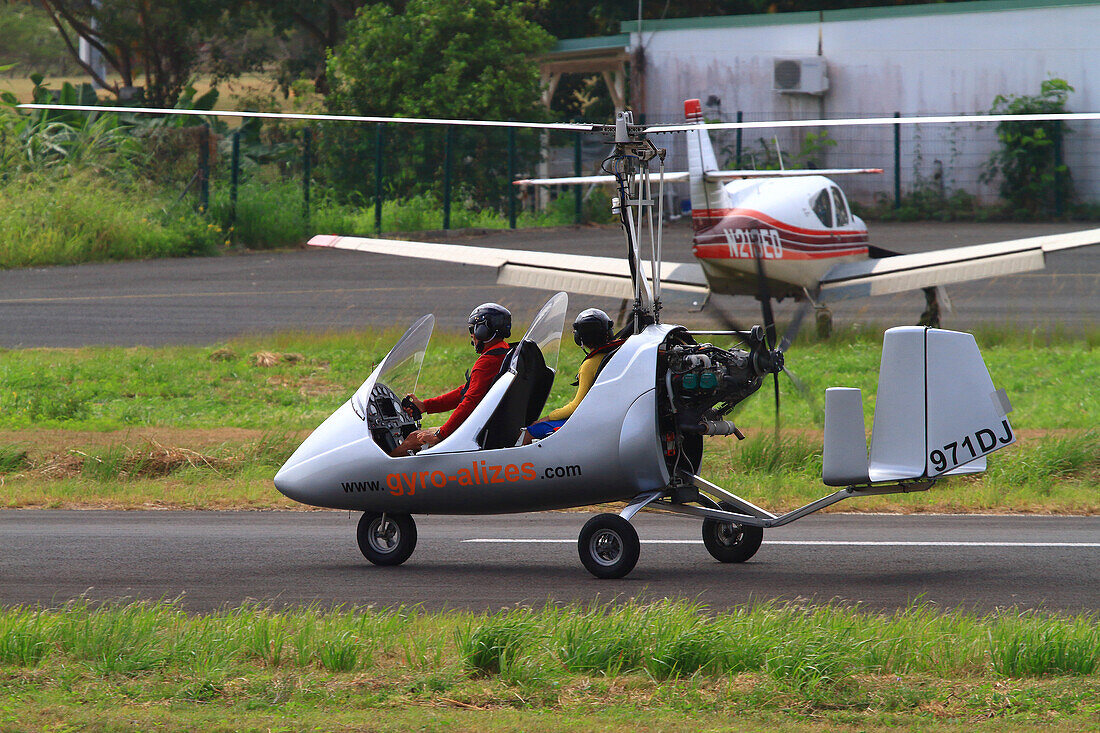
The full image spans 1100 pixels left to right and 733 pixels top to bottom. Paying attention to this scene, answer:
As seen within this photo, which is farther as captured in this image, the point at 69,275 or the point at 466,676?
the point at 69,275

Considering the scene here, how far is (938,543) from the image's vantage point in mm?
10148

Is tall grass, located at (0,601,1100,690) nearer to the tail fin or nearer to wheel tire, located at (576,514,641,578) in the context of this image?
wheel tire, located at (576,514,641,578)

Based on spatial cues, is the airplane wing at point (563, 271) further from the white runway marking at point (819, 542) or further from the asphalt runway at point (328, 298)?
the white runway marking at point (819, 542)

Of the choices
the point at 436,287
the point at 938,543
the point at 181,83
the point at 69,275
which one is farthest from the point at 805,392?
the point at 181,83

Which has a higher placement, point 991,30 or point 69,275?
point 991,30

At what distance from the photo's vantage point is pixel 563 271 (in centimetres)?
1914

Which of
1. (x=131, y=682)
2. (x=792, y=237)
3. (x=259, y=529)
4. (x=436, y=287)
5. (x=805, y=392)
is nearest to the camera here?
(x=131, y=682)

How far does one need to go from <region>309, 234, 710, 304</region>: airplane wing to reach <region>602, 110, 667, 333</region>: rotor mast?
4.15 metres

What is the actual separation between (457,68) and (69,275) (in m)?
14.8

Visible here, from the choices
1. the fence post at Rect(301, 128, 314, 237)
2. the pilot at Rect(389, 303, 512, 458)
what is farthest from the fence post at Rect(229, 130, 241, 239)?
the pilot at Rect(389, 303, 512, 458)

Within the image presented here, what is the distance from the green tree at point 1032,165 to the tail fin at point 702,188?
19.5 meters

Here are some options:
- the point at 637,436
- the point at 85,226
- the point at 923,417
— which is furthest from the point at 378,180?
the point at 923,417

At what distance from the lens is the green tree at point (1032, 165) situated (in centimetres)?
3803

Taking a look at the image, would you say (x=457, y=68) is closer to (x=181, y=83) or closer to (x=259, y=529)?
(x=181, y=83)
